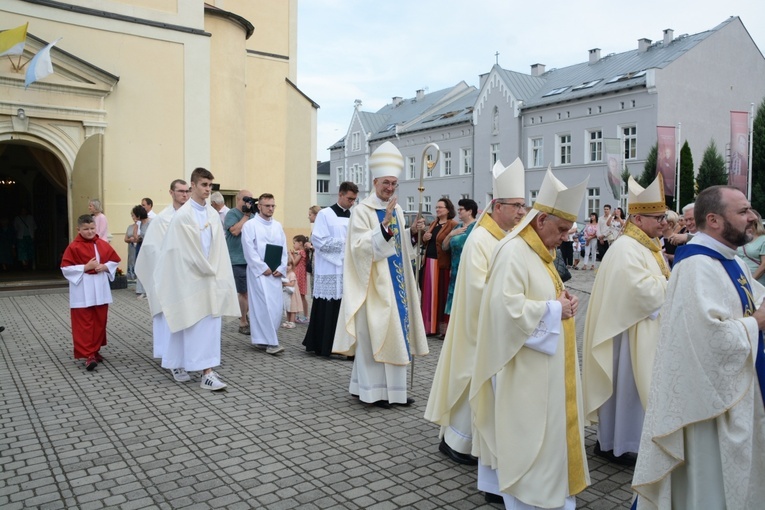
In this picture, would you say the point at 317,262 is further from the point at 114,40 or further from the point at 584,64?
the point at 584,64

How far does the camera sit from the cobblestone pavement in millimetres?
3896

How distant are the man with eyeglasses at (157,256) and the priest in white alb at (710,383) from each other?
510cm

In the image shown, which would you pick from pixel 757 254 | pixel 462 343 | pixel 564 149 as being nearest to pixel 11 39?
pixel 462 343

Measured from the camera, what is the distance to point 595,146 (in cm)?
3409

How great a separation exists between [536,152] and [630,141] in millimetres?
6699

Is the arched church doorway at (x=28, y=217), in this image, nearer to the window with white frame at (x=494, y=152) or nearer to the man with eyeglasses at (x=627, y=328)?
the man with eyeglasses at (x=627, y=328)

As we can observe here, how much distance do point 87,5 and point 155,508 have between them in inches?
565

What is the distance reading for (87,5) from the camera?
14727 mm

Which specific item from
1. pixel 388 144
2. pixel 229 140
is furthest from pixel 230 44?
pixel 388 144

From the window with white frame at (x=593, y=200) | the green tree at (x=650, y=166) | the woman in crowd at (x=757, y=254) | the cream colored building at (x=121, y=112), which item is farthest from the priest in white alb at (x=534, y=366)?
the window with white frame at (x=593, y=200)

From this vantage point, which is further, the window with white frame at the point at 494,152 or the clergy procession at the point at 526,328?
the window with white frame at the point at 494,152

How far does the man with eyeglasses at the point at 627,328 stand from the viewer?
4.24 metres

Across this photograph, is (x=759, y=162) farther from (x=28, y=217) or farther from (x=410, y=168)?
(x=28, y=217)

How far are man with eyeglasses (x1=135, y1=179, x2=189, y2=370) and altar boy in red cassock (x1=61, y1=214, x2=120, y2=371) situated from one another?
0.46 metres
